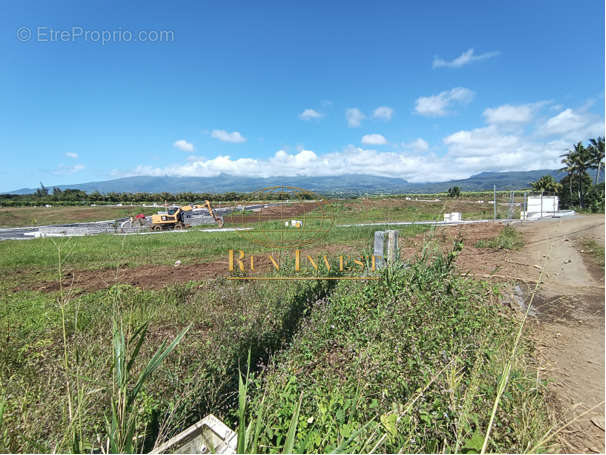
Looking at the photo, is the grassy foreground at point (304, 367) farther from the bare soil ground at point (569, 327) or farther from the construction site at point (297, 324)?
the bare soil ground at point (569, 327)

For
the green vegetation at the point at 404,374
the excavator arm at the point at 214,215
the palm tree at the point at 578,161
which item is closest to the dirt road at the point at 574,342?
the green vegetation at the point at 404,374

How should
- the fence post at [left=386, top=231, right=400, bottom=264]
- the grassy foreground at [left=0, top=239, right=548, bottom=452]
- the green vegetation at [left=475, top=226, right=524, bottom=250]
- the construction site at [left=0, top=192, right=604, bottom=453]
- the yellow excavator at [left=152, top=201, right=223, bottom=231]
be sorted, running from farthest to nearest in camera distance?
1. the green vegetation at [left=475, top=226, right=524, bottom=250]
2. the fence post at [left=386, top=231, right=400, bottom=264]
3. the yellow excavator at [left=152, top=201, right=223, bottom=231]
4. the construction site at [left=0, top=192, right=604, bottom=453]
5. the grassy foreground at [left=0, top=239, right=548, bottom=452]

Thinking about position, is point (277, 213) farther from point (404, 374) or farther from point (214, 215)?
point (404, 374)

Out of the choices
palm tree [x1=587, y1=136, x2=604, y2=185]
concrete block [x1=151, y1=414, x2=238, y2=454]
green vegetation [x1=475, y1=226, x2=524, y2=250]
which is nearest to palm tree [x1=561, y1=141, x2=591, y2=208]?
palm tree [x1=587, y1=136, x2=604, y2=185]

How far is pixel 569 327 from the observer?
3254mm

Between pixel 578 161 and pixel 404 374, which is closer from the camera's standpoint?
pixel 404 374

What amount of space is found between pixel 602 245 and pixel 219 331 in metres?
9.39

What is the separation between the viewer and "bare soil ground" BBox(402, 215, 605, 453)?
1.98 m

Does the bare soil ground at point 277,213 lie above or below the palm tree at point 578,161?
below

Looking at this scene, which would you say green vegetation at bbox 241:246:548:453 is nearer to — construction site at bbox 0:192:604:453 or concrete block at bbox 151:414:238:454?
construction site at bbox 0:192:604:453

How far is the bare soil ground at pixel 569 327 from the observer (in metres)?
1.98

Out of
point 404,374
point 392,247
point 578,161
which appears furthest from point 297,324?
point 578,161

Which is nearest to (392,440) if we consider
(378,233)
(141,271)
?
(378,233)

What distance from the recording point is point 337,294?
11.7 ft
